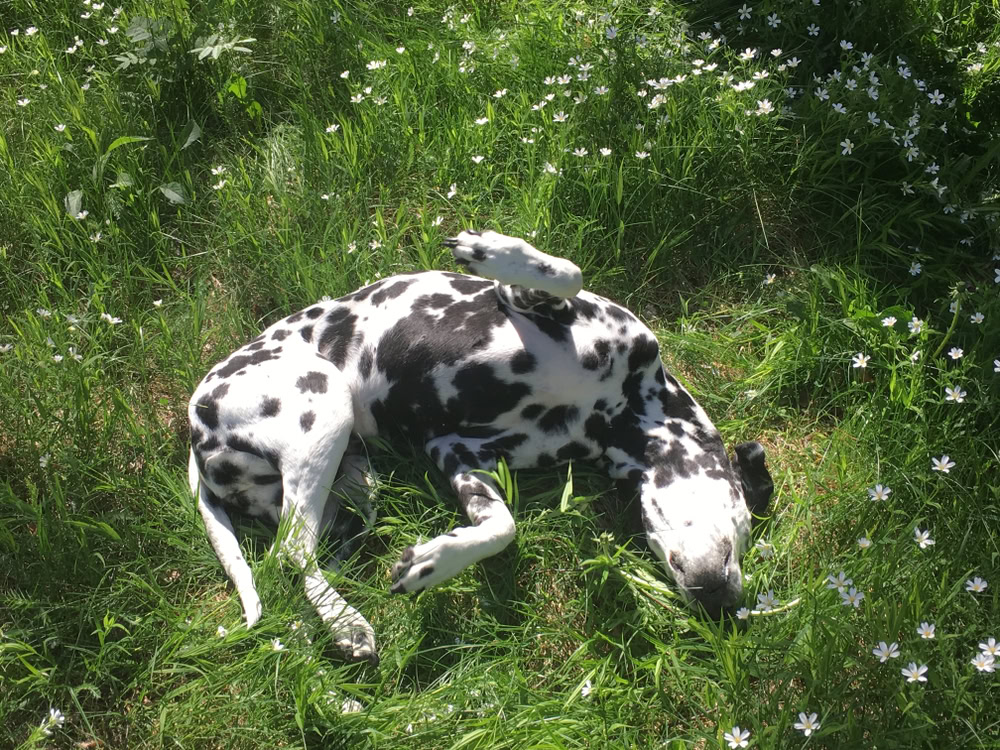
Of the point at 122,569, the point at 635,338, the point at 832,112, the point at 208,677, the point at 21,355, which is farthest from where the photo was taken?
the point at 832,112

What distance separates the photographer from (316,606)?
113 inches

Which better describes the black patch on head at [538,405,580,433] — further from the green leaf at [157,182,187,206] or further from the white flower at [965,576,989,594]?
the green leaf at [157,182,187,206]

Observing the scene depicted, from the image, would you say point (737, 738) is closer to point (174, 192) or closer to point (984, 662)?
point (984, 662)

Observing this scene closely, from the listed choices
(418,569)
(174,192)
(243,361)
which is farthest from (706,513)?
(174,192)

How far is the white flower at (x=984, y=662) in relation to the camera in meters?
2.42

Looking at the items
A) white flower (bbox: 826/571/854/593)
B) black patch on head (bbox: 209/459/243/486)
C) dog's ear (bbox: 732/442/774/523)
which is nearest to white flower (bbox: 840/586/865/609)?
white flower (bbox: 826/571/854/593)

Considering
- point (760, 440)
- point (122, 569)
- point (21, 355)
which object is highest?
point (21, 355)

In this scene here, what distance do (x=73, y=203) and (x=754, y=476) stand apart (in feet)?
9.86

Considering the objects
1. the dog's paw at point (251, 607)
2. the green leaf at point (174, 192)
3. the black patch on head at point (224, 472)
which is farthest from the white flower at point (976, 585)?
the green leaf at point (174, 192)

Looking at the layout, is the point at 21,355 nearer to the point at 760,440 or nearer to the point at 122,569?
the point at 122,569

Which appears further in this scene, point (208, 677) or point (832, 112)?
point (832, 112)

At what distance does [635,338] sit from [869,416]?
0.91 metres

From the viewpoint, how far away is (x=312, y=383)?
3115 mm

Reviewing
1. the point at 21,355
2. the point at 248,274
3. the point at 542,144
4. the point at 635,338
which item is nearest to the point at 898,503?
the point at 635,338
